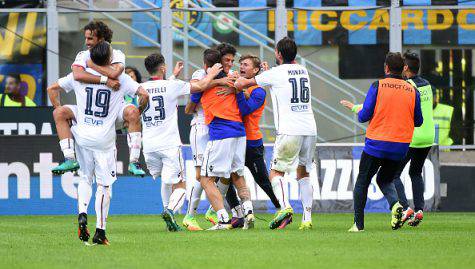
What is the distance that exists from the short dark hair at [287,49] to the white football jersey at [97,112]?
284cm

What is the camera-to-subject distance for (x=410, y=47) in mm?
23031

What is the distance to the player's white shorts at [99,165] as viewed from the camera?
1204cm

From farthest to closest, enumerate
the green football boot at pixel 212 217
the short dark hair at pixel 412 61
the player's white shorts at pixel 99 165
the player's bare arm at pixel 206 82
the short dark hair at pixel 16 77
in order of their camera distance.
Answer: the short dark hair at pixel 16 77 < the short dark hair at pixel 412 61 < the green football boot at pixel 212 217 < the player's bare arm at pixel 206 82 < the player's white shorts at pixel 99 165

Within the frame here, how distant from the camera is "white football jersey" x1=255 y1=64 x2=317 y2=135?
14398 mm

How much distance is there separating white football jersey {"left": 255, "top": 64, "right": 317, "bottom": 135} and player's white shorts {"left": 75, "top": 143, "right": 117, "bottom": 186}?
285cm

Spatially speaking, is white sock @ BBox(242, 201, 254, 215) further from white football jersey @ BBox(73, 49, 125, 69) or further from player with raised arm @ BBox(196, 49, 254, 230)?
white football jersey @ BBox(73, 49, 125, 69)

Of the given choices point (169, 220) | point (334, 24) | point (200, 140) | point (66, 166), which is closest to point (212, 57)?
point (200, 140)

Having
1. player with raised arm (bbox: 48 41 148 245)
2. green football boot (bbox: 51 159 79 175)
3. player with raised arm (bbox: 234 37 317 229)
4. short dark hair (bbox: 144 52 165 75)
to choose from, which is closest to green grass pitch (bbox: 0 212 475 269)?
player with raised arm (bbox: 48 41 148 245)

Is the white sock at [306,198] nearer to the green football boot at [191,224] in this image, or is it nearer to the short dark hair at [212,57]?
the green football boot at [191,224]

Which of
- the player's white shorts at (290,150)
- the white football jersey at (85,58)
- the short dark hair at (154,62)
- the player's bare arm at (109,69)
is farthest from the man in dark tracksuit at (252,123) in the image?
the player's bare arm at (109,69)

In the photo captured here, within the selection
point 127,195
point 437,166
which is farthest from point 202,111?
point 437,166

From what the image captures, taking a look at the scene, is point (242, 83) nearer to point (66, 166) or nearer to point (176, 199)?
point (176, 199)

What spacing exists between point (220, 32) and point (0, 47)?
400 centimetres

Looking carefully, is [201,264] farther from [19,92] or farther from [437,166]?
[19,92]
